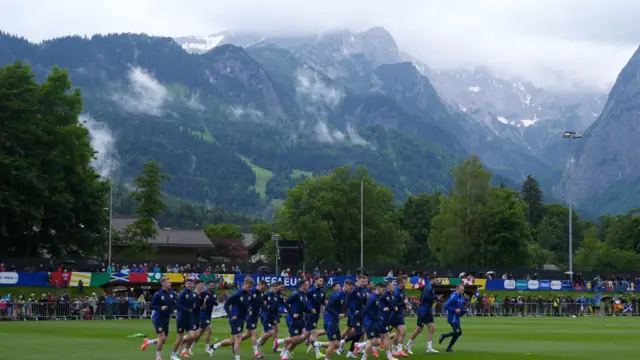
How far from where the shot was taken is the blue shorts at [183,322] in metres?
25.2

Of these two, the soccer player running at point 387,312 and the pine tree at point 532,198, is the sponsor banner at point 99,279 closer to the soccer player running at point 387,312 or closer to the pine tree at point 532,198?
the soccer player running at point 387,312

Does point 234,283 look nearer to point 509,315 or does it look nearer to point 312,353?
point 509,315

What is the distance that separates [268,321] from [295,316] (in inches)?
69.4

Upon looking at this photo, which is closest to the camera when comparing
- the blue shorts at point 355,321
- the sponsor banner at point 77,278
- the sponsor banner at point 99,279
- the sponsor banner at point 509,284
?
the blue shorts at point 355,321

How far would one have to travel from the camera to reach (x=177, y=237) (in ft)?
547

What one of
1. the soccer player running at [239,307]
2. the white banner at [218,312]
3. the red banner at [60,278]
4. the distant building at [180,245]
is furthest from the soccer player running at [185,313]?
the distant building at [180,245]

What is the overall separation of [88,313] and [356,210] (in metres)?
66.1

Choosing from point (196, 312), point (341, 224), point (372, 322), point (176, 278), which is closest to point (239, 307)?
point (196, 312)

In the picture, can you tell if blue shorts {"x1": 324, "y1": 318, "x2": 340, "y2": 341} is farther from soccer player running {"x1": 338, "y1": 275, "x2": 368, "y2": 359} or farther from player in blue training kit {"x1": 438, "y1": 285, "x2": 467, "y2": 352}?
player in blue training kit {"x1": 438, "y1": 285, "x2": 467, "y2": 352}

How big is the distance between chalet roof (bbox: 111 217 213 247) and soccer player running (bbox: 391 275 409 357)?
136660mm

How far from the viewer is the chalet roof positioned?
163m

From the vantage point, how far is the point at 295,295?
2566 centimetres

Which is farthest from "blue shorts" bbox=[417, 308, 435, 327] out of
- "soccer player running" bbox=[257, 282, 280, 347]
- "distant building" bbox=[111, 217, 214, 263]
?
"distant building" bbox=[111, 217, 214, 263]

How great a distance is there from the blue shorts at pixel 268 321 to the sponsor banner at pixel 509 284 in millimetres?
58002
